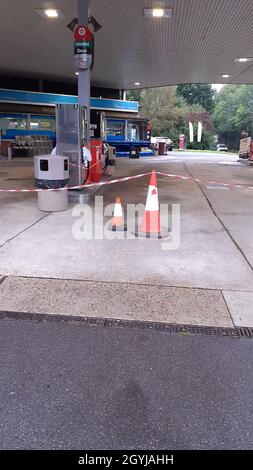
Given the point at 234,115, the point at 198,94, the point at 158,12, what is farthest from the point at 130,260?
the point at 198,94

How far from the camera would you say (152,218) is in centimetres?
646

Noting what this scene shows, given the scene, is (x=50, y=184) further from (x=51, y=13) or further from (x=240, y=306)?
(x=51, y=13)

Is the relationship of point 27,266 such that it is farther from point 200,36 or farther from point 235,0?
point 200,36

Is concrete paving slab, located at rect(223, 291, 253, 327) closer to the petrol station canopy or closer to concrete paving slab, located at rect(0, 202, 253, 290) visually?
concrete paving slab, located at rect(0, 202, 253, 290)

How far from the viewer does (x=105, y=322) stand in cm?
364

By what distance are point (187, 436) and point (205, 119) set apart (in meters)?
68.4

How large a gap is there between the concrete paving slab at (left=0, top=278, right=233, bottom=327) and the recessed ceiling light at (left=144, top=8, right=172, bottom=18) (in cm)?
975

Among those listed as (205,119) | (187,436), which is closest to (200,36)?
(187,436)

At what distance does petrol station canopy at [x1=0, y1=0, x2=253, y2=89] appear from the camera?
11.4 m

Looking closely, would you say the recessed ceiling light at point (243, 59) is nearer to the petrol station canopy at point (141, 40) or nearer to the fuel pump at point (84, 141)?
the petrol station canopy at point (141, 40)

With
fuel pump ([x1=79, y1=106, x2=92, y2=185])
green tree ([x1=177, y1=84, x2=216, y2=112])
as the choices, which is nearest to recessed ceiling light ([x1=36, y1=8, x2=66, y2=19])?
fuel pump ([x1=79, y1=106, x2=92, y2=185])

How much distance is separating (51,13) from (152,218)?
28.4 ft
